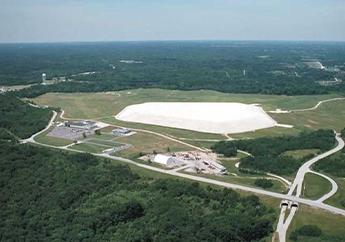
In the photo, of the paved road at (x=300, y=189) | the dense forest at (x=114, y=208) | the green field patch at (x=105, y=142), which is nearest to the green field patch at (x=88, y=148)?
the green field patch at (x=105, y=142)

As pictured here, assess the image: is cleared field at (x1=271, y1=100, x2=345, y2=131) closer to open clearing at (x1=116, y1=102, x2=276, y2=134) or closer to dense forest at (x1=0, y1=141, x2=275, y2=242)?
open clearing at (x1=116, y1=102, x2=276, y2=134)

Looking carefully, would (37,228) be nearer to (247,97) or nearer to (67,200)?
(67,200)

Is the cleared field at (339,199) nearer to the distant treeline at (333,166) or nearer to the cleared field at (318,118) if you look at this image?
the distant treeline at (333,166)

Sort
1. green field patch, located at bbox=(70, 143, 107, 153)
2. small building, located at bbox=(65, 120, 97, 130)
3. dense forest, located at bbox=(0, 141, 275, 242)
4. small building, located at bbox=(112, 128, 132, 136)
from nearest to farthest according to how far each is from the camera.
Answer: dense forest, located at bbox=(0, 141, 275, 242)
green field patch, located at bbox=(70, 143, 107, 153)
small building, located at bbox=(112, 128, 132, 136)
small building, located at bbox=(65, 120, 97, 130)

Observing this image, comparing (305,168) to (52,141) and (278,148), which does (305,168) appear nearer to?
(278,148)

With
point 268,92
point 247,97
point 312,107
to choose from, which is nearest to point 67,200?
point 312,107

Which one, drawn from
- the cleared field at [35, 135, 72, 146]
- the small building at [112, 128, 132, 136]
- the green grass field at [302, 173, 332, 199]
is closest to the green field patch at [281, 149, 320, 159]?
the green grass field at [302, 173, 332, 199]

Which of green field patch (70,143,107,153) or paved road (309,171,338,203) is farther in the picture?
green field patch (70,143,107,153)
